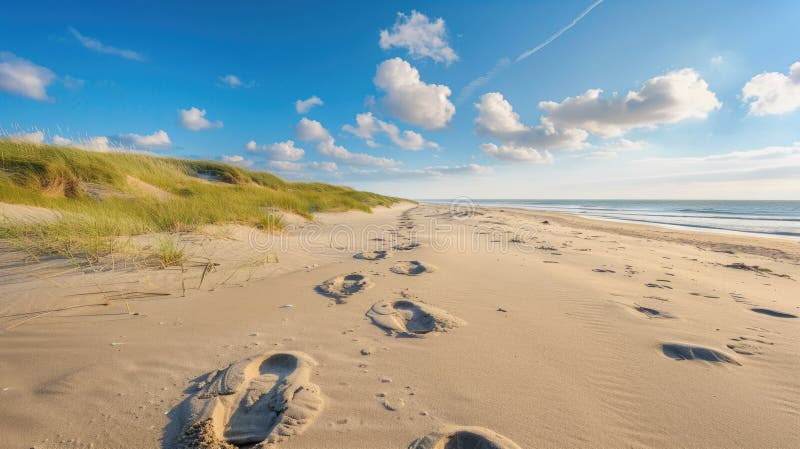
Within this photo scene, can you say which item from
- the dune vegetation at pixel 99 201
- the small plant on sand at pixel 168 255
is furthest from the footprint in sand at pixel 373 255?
the dune vegetation at pixel 99 201

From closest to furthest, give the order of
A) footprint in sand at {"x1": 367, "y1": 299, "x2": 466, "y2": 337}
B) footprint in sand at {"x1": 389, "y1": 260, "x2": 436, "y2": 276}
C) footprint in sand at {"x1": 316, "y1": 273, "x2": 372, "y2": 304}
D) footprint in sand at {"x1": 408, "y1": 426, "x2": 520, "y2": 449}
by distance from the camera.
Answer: footprint in sand at {"x1": 408, "y1": 426, "x2": 520, "y2": 449} → footprint in sand at {"x1": 367, "y1": 299, "x2": 466, "y2": 337} → footprint in sand at {"x1": 316, "y1": 273, "x2": 372, "y2": 304} → footprint in sand at {"x1": 389, "y1": 260, "x2": 436, "y2": 276}

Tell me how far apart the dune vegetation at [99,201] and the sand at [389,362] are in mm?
612

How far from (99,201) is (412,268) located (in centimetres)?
716

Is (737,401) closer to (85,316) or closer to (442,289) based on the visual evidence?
(442,289)

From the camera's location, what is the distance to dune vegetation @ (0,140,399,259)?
337 cm

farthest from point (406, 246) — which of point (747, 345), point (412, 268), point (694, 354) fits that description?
point (747, 345)

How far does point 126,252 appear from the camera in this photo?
316 cm

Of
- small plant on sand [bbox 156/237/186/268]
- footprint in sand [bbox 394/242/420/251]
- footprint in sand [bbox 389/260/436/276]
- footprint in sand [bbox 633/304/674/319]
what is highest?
small plant on sand [bbox 156/237/186/268]

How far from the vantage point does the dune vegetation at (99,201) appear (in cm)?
337

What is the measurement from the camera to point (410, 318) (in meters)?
2.28

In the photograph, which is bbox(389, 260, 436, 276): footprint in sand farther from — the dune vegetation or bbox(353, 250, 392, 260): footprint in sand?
the dune vegetation

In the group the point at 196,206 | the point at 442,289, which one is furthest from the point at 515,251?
the point at 196,206

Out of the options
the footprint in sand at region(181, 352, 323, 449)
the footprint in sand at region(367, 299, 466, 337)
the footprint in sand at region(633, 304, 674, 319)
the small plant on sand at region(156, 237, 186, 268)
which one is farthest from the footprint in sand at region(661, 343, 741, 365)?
the small plant on sand at region(156, 237, 186, 268)

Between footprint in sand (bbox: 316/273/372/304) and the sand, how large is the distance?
0.04 metres
